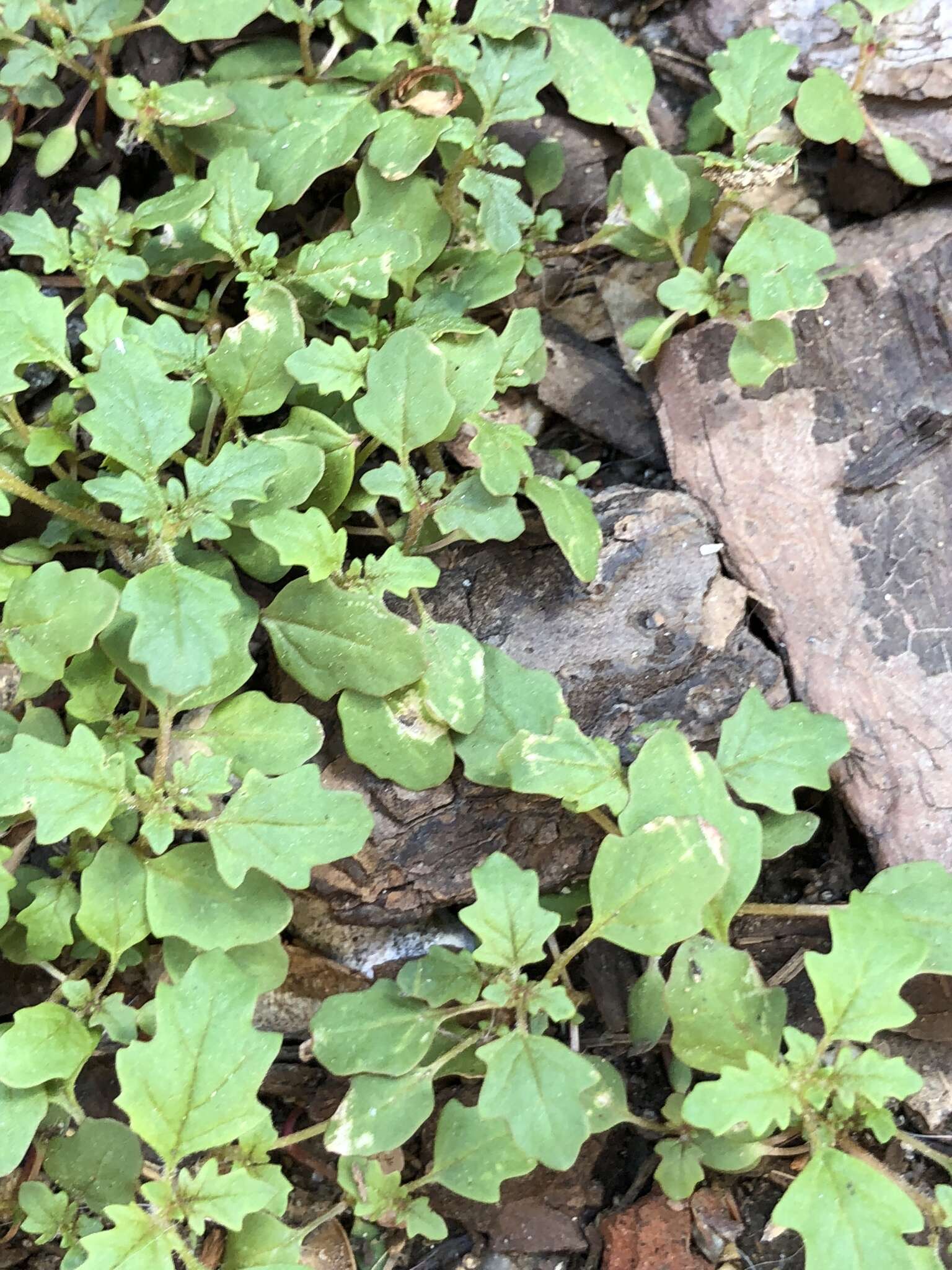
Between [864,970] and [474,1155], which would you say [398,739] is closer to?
[474,1155]

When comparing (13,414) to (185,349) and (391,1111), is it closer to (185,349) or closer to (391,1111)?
(185,349)

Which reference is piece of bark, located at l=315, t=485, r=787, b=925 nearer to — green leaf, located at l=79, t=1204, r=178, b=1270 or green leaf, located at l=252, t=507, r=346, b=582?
green leaf, located at l=252, t=507, r=346, b=582

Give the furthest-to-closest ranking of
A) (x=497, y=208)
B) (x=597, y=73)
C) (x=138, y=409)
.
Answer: (x=597, y=73)
(x=497, y=208)
(x=138, y=409)

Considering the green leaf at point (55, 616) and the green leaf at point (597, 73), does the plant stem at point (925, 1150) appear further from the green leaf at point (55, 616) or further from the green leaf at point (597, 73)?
the green leaf at point (597, 73)

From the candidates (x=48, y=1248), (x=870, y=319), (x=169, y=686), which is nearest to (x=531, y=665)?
(x=169, y=686)

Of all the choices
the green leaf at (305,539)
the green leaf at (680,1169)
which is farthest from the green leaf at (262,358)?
the green leaf at (680,1169)

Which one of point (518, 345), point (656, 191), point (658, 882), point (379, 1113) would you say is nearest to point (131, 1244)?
point (379, 1113)

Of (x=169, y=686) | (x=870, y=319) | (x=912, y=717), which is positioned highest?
(x=870, y=319)

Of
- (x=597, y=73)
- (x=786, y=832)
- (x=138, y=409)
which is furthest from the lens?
(x=597, y=73)
